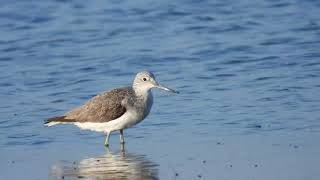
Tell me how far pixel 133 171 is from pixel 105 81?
5.94 m

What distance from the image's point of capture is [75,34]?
2166cm

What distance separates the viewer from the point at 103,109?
42.9 ft

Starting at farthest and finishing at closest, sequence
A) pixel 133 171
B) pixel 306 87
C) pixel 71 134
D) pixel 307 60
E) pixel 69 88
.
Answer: pixel 307 60
pixel 69 88
pixel 306 87
pixel 71 134
pixel 133 171

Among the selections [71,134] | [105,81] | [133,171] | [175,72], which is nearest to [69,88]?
[105,81]

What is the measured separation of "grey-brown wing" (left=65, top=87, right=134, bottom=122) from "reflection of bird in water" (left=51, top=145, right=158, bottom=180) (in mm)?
1078

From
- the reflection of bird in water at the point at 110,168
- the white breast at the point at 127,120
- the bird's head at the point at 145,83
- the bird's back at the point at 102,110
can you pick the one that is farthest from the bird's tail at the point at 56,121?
the reflection of bird in water at the point at 110,168

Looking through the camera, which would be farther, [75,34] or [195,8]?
[195,8]

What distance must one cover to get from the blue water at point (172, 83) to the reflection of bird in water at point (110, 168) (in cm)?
2

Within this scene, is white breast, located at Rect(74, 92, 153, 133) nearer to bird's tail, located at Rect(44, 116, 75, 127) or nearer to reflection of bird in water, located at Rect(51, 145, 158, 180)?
bird's tail, located at Rect(44, 116, 75, 127)

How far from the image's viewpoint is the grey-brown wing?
1302 centimetres

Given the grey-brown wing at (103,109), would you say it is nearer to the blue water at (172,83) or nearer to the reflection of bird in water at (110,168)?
the blue water at (172,83)

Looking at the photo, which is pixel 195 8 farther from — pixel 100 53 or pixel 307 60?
pixel 307 60

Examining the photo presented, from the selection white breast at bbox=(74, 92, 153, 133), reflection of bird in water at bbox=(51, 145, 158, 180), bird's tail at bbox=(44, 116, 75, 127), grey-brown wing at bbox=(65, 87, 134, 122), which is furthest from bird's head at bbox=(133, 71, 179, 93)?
reflection of bird in water at bbox=(51, 145, 158, 180)

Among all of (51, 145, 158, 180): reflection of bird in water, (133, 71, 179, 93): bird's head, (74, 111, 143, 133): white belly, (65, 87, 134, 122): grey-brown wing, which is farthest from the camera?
(133, 71, 179, 93): bird's head
